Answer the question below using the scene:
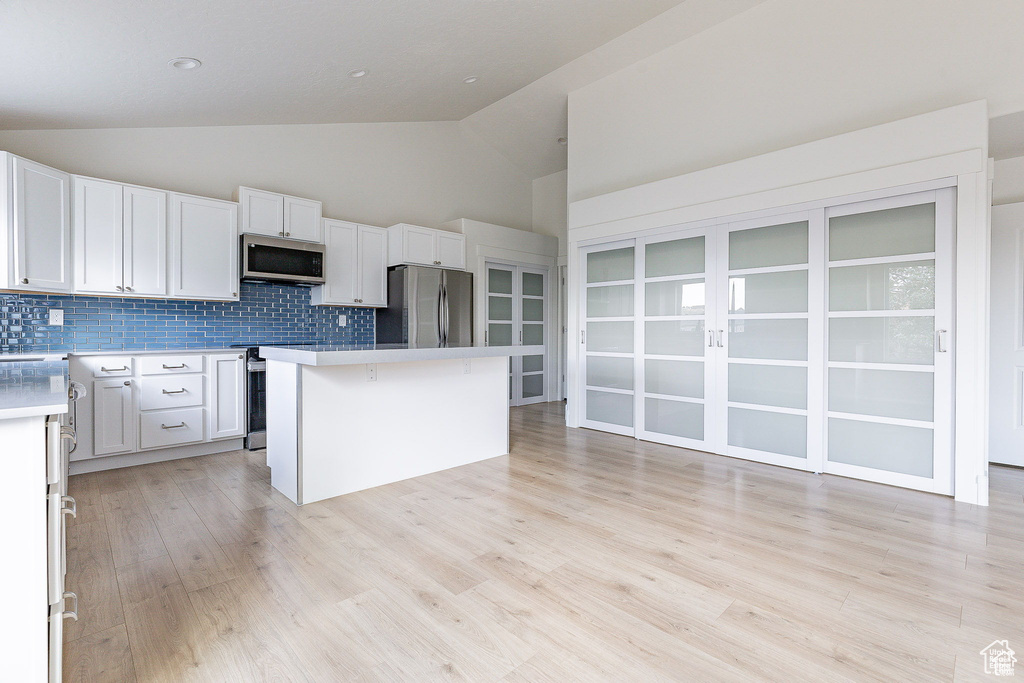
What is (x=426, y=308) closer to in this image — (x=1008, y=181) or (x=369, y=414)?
(x=369, y=414)

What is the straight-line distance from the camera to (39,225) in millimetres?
3330

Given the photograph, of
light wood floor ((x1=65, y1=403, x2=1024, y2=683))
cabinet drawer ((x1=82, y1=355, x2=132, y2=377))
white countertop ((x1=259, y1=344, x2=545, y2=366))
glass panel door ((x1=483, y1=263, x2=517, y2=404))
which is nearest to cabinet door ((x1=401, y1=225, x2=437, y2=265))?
glass panel door ((x1=483, y1=263, x2=517, y2=404))

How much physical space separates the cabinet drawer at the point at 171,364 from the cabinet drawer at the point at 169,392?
0.05 metres

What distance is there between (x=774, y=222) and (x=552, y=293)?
149 inches

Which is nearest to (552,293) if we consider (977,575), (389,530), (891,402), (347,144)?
(347,144)

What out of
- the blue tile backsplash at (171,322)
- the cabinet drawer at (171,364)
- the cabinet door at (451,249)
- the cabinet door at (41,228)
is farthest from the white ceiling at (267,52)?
the cabinet drawer at (171,364)

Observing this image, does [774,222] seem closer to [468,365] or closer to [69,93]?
[468,365]

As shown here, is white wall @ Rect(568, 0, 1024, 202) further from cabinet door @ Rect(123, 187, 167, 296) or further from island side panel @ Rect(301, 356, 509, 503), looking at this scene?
cabinet door @ Rect(123, 187, 167, 296)

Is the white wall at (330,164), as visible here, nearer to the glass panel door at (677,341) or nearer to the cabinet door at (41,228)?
the cabinet door at (41,228)

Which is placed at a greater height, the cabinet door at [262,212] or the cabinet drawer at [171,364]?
the cabinet door at [262,212]

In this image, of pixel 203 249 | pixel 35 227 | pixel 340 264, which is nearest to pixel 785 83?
pixel 340 264

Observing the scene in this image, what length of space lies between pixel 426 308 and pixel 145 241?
8.36 ft

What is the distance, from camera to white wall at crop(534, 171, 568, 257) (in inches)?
282

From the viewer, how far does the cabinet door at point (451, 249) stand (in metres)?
5.77
